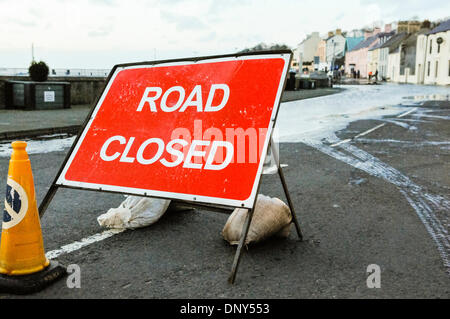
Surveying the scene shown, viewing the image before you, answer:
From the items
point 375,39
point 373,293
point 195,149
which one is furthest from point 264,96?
point 375,39

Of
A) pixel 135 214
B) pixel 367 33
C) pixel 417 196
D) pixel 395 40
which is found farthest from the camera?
pixel 367 33

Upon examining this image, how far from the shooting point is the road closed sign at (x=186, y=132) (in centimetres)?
335

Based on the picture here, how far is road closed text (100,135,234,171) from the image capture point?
3422 millimetres

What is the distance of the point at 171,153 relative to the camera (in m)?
3.58

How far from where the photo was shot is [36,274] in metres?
2.99

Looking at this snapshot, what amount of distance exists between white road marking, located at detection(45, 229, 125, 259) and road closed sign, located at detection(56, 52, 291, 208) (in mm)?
468

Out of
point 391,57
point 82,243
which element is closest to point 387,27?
point 391,57

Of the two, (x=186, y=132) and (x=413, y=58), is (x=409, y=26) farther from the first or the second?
(x=186, y=132)

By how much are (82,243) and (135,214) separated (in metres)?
0.57

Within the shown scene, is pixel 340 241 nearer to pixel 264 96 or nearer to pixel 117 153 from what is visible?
pixel 264 96

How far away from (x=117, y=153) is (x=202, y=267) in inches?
46.2

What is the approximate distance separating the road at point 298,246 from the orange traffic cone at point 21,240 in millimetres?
119
